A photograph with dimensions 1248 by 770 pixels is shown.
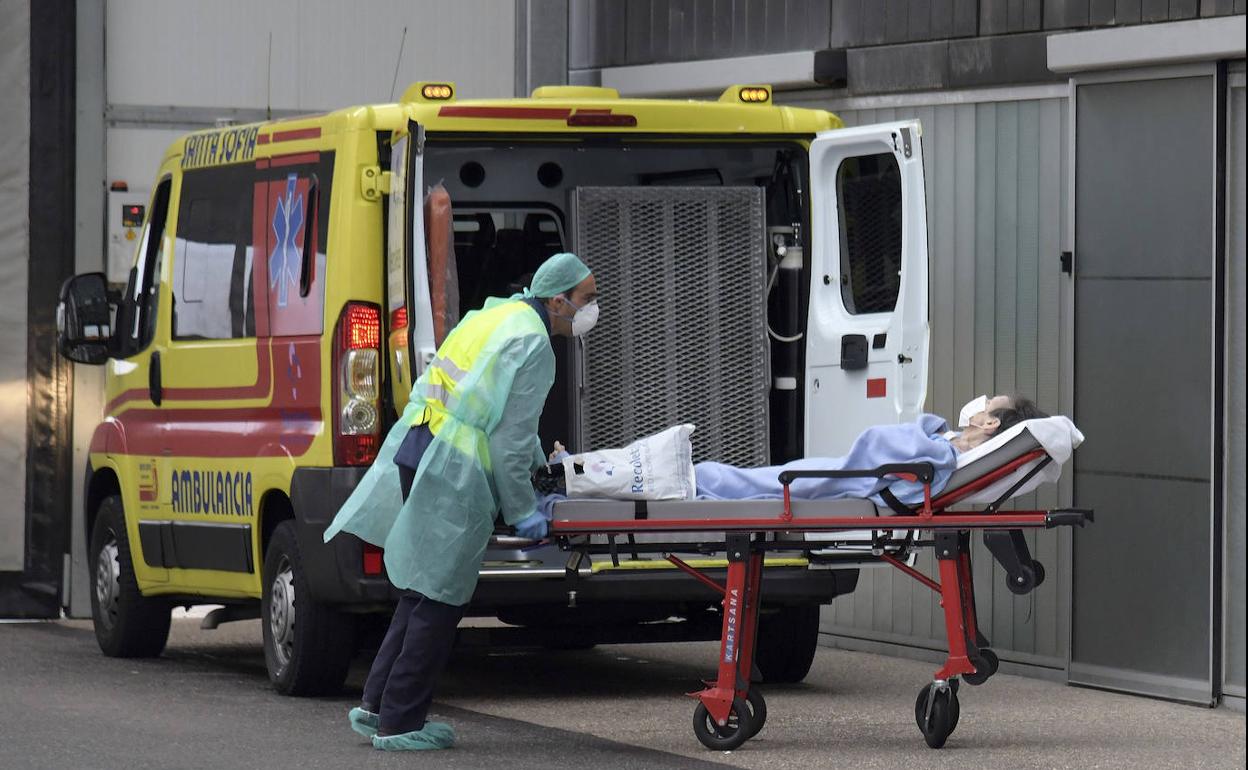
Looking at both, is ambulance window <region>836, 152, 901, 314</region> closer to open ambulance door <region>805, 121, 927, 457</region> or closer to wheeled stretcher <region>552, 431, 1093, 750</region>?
open ambulance door <region>805, 121, 927, 457</region>

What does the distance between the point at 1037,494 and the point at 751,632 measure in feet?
9.69

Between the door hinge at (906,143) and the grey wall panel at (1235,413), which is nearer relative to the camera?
the door hinge at (906,143)

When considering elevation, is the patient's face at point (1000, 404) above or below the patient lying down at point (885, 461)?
above

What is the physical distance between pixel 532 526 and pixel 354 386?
4.26 ft

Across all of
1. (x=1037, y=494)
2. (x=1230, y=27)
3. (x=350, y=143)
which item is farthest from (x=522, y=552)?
(x=1230, y=27)

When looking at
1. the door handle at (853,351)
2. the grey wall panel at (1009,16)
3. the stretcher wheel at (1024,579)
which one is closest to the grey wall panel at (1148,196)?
the grey wall panel at (1009,16)

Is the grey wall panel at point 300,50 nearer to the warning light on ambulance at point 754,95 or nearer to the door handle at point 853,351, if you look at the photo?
the warning light on ambulance at point 754,95

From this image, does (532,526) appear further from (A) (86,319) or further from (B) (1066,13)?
(B) (1066,13)

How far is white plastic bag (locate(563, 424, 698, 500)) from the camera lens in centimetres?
843

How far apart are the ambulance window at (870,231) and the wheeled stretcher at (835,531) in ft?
5.39

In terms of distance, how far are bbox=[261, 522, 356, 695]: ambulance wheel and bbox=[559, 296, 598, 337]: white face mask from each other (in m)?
1.60

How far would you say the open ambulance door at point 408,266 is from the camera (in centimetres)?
905

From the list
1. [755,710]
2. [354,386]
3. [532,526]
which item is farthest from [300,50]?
[755,710]

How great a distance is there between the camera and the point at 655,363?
1016 cm
